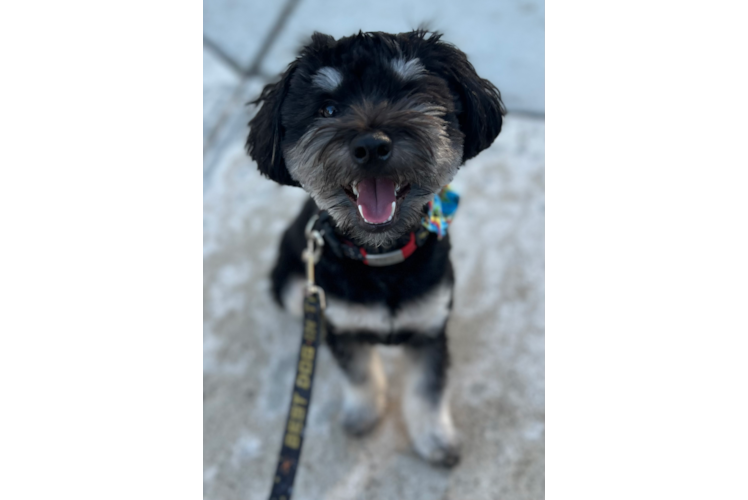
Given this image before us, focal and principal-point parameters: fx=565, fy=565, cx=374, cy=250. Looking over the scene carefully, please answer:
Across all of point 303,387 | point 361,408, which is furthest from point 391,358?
point 303,387

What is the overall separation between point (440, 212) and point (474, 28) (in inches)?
119

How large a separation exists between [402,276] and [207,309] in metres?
1.51

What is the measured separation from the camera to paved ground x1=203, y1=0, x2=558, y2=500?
8.45 ft

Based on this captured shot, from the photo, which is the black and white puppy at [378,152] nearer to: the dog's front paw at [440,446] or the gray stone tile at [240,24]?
the dog's front paw at [440,446]

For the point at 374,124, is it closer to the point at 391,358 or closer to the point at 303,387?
Answer: the point at 303,387

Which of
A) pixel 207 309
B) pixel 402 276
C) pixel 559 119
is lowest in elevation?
pixel 207 309

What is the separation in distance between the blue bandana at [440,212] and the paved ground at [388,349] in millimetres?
993

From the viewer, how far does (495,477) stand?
2.54m

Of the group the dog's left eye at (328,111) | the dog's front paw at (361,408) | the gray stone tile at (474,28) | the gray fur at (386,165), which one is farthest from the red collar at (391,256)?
the gray stone tile at (474,28)

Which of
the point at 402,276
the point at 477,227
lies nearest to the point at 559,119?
the point at 477,227

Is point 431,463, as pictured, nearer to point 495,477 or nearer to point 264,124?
point 495,477

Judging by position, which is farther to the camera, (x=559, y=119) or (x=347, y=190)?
(x=559, y=119)
